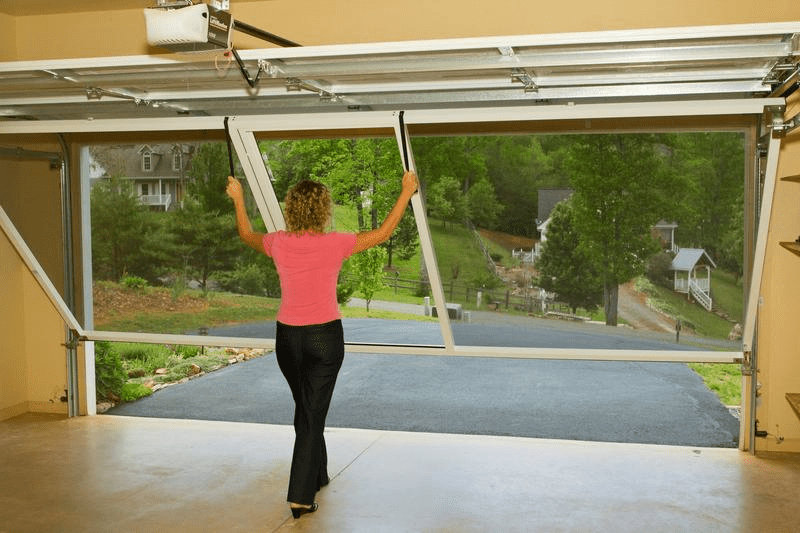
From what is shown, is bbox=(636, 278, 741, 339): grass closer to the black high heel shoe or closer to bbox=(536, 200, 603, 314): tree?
bbox=(536, 200, 603, 314): tree

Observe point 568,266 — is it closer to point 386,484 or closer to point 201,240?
point 386,484

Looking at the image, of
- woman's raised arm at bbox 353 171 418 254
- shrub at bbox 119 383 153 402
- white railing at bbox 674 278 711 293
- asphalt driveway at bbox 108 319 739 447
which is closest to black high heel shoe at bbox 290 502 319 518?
woman's raised arm at bbox 353 171 418 254

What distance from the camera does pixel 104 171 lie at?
5.95 metres

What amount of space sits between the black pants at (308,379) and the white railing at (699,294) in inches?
76.7

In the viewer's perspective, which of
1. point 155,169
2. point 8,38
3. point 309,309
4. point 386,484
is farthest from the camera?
point 8,38

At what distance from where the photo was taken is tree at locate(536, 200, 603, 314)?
195 inches

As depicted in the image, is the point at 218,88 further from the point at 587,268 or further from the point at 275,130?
the point at 587,268

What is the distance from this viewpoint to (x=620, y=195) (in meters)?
4.82

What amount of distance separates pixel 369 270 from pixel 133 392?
3762mm

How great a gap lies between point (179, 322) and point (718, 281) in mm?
3351

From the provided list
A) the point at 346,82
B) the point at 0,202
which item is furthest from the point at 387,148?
the point at 0,202

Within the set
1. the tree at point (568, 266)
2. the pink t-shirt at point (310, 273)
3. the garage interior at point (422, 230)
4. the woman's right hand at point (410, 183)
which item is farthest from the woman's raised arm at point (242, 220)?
the tree at point (568, 266)

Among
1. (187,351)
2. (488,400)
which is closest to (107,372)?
(187,351)

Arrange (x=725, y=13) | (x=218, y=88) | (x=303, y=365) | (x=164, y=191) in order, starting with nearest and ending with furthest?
(x=303, y=365)
(x=218, y=88)
(x=725, y=13)
(x=164, y=191)
